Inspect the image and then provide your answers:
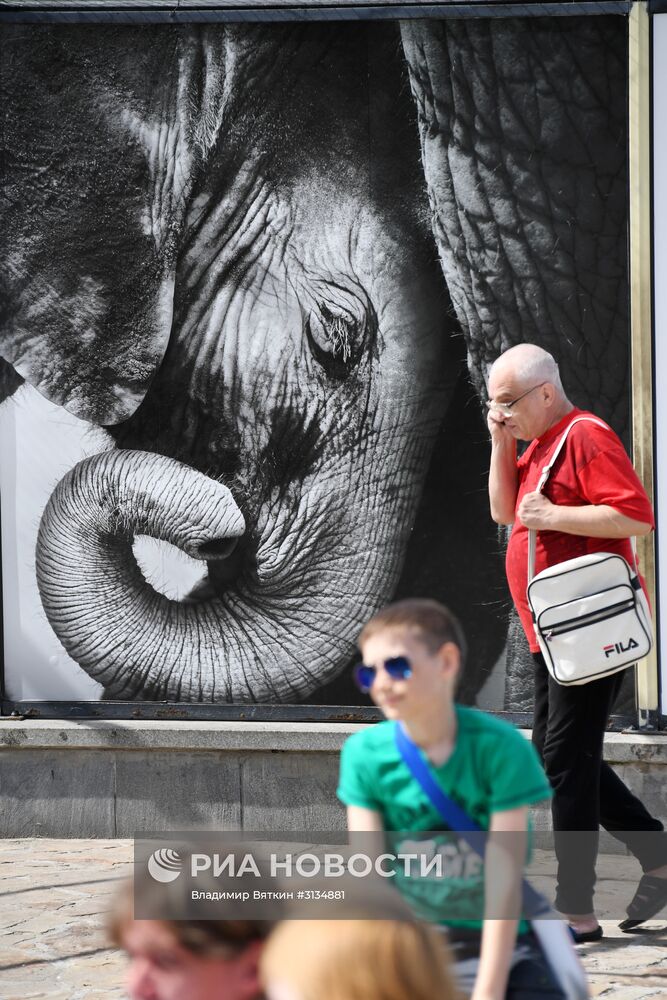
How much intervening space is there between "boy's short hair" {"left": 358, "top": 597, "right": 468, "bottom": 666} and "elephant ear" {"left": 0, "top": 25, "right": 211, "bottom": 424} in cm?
369

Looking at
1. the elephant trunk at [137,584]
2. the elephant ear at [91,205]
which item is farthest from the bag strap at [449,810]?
the elephant ear at [91,205]

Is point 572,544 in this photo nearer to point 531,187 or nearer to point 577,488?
point 577,488

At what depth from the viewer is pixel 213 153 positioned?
222 inches

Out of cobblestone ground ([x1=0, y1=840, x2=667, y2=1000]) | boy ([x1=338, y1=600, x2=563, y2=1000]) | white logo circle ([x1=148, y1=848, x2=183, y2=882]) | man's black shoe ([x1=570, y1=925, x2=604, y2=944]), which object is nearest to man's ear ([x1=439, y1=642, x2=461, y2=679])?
boy ([x1=338, y1=600, x2=563, y2=1000])

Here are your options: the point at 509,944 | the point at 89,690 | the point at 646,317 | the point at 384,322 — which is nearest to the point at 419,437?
the point at 384,322

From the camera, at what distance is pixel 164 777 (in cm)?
560

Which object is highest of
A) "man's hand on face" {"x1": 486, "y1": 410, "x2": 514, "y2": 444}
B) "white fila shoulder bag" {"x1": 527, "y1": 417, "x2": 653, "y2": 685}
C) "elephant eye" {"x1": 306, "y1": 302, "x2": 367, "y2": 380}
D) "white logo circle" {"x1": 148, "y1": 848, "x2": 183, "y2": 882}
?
"elephant eye" {"x1": 306, "y1": 302, "x2": 367, "y2": 380}

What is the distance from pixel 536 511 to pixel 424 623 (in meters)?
1.80

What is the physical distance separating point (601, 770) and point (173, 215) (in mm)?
3200

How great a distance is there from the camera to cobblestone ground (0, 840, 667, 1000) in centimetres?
370

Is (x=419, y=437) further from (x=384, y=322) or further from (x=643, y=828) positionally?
(x=643, y=828)

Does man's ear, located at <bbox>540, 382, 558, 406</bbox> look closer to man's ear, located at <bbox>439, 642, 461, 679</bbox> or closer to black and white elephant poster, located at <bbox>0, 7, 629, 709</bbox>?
black and white elephant poster, located at <bbox>0, 7, 629, 709</bbox>

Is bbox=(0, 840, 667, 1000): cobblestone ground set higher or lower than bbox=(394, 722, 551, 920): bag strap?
lower

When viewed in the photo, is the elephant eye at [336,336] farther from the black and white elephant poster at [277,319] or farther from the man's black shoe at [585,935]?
the man's black shoe at [585,935]
